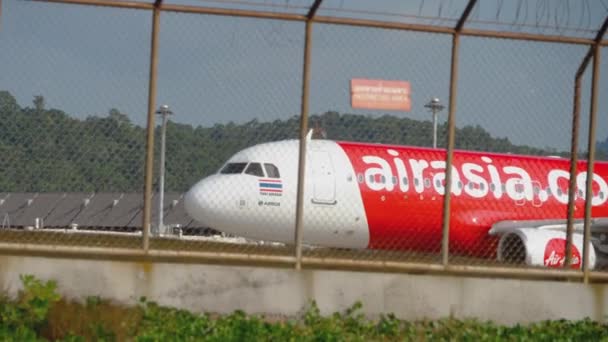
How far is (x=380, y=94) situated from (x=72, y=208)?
3.70m

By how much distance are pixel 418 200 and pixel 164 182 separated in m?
11.7

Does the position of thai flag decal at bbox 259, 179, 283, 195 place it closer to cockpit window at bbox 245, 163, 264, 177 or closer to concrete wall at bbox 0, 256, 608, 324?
cockpit window at bbox 245, 163, 264, 177

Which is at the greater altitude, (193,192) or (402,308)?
(193,192)

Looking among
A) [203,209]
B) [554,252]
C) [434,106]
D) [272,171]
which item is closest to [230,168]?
[203,209]

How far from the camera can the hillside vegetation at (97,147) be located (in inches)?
382

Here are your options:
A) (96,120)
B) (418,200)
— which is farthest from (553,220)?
(96,120)

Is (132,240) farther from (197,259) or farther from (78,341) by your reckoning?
(78,341)

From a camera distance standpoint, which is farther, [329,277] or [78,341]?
[329,277]

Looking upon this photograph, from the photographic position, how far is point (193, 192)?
11461 millimetres

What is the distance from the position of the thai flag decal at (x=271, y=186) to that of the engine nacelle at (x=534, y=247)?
4.04m

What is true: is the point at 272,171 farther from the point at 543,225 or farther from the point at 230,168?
the point at 230,168

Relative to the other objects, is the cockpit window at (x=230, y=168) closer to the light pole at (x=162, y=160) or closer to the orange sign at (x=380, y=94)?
the light pole at (x=162, y=160)

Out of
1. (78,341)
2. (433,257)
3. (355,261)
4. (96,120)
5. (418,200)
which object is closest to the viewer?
(78,341)

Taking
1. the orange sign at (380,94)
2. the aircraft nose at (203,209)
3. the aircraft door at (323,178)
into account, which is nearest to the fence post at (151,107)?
the orange sign at (380,94)
